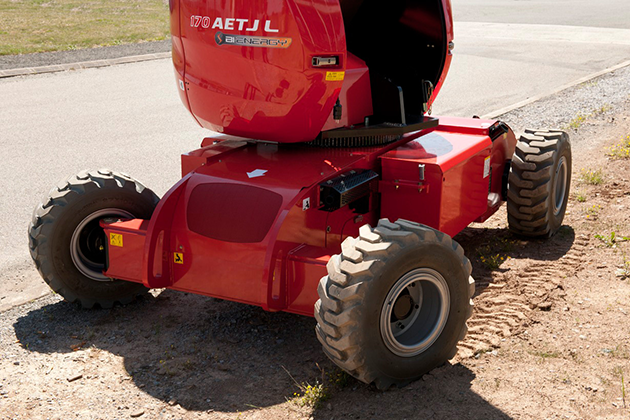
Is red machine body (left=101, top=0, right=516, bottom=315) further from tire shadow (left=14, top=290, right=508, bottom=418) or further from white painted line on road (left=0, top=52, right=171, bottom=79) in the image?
white painted line on road (left=0, top=52, right=171, bottom=79)

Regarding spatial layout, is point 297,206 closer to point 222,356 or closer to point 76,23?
point 222,356

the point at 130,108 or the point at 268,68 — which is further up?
the point at 268,68

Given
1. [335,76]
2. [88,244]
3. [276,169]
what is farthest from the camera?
[88,244]

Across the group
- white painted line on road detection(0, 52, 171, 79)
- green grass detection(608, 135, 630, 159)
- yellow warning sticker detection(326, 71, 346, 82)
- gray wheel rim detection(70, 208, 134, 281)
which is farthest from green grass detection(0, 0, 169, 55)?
yellow warning sticker detection(326, 71, 346, 82)

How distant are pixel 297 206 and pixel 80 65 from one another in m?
12.1

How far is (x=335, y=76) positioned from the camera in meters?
4.90

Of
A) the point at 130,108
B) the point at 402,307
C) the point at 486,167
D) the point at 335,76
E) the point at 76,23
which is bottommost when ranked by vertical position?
the point at 130,108

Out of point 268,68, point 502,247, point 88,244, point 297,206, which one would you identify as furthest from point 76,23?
point 297,206

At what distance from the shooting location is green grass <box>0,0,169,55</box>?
1786cm

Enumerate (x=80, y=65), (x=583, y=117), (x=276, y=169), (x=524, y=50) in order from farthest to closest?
(x=524, y=50)
(x=80, y=65)
(x=583, y=117)
(x=276, y=169)

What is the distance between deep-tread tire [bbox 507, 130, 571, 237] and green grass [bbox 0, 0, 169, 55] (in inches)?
519

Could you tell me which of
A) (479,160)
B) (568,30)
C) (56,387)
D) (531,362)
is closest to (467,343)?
(531,362)

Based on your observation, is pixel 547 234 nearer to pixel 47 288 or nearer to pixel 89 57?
pixel 47 288

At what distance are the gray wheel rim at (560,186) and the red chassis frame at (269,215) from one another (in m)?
1.26
